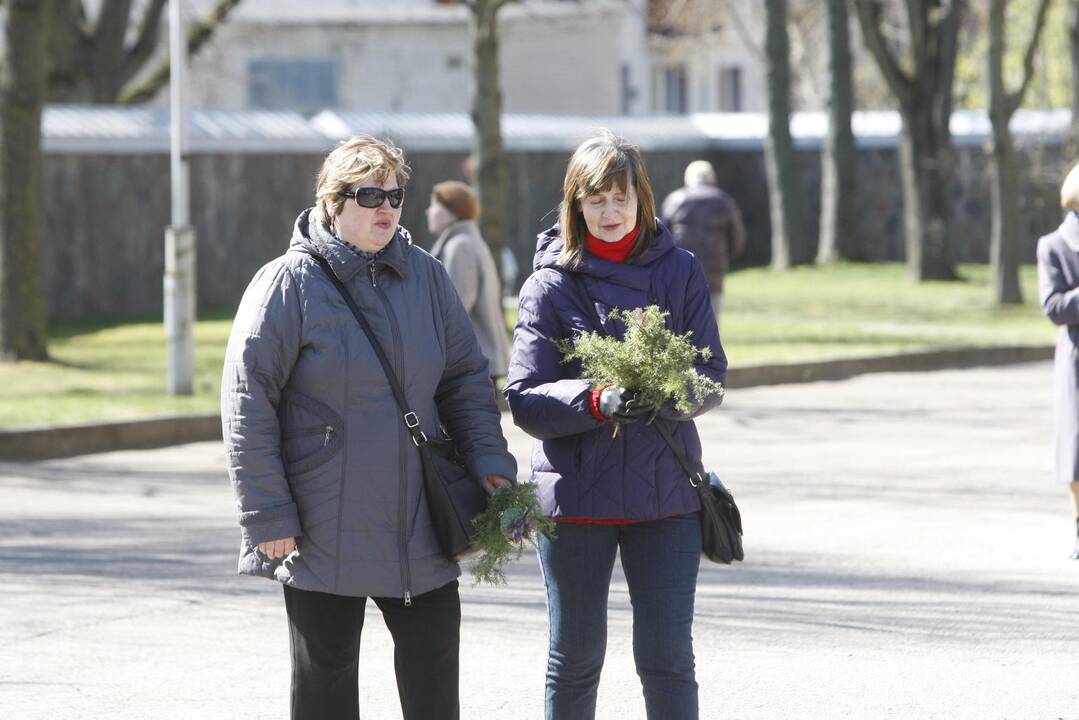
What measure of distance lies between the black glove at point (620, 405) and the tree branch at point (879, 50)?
19916 mm

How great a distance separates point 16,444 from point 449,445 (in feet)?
26.8

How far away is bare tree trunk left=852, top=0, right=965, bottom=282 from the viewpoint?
25.6 meters

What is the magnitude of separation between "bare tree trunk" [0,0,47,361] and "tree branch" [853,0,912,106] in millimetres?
11338

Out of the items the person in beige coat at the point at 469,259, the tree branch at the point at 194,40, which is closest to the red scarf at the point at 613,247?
the person in beige coat at the point at 469,259

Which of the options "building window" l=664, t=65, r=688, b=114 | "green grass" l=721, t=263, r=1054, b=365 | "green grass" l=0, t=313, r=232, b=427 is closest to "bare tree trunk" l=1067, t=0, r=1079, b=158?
"green grass" l=721, t=263, r=1054, b=365

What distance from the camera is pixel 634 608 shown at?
474cm

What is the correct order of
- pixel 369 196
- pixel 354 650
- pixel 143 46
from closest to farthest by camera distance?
pixel 369 196 → pixel 354 650 → pixel 143 46

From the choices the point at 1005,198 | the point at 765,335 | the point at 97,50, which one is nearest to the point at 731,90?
the point at 97,50

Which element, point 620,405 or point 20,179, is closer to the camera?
point 620,405

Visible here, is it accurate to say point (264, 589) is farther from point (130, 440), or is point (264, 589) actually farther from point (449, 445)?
point (130, 440)

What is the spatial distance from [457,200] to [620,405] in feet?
23.2

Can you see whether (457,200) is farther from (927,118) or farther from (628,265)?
(927,118)

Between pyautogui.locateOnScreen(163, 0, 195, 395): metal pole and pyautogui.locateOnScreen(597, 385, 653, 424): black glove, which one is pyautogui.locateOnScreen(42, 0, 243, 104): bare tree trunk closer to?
pyautogui.locateOnScreen(163, 0, 195, 395): metal pole

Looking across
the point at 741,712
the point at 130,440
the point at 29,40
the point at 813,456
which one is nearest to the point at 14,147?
the point at 29,40
